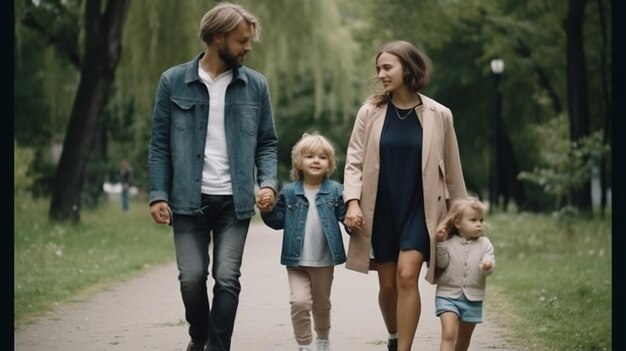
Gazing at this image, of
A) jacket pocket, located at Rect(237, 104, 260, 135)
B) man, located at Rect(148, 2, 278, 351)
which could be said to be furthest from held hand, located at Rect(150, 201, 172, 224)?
jacket pocket, located at Rect(237, 104, 260, 135)

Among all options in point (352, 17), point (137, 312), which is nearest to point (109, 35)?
point (137, 312)

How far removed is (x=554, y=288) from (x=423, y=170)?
5.53 m

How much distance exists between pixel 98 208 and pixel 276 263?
1491 centimetres

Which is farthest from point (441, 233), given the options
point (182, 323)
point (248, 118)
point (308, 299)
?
point (182, 323)

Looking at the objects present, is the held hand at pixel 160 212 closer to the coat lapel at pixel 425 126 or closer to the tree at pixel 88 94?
the coat lapel at pixel 425 126

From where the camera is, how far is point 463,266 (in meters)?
6.79

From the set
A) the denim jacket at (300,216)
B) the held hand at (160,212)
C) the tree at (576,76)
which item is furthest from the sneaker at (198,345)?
the tree at (576,76)

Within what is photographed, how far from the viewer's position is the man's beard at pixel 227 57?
6.64 m

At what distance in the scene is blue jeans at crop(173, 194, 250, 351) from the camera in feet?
21.4

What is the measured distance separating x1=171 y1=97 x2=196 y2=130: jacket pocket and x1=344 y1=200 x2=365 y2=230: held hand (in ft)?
3.22

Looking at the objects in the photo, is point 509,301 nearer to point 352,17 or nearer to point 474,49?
point 474,49

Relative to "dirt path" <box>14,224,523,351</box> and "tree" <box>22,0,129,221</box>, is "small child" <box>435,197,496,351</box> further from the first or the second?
"tree" <box>22,0,129,221</box>

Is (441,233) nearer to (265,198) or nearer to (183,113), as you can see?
(265,198)

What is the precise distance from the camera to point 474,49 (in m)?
35.8
